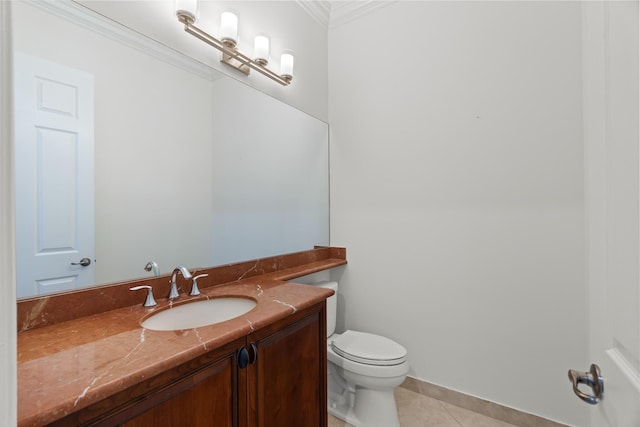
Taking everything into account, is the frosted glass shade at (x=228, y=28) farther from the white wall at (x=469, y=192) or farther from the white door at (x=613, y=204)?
the white door at (x=613, y=204)

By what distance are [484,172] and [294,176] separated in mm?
1234

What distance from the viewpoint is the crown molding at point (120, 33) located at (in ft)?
3.24

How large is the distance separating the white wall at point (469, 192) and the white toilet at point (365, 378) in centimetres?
42

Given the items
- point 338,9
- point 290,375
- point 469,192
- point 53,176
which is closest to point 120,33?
point 53,176

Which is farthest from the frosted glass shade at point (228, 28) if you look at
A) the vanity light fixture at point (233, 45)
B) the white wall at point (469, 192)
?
the white wall at point (469, 192)

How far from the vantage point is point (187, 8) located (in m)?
1.23

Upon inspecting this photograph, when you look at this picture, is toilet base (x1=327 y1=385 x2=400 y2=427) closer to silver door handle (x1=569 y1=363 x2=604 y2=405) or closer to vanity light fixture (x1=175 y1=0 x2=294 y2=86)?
silver door handle (x1=569 y1=363 x2=604 y2=405)

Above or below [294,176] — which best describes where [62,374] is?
below

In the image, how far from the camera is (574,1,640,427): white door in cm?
43

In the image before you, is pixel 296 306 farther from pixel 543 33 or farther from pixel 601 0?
pixel 543 33

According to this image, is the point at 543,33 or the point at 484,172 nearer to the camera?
the point at 543,33

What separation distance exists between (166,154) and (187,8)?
25.1 inches

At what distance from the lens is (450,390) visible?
70.4 inches

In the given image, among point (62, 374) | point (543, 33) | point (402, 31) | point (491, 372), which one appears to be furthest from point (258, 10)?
point (491, 372)
